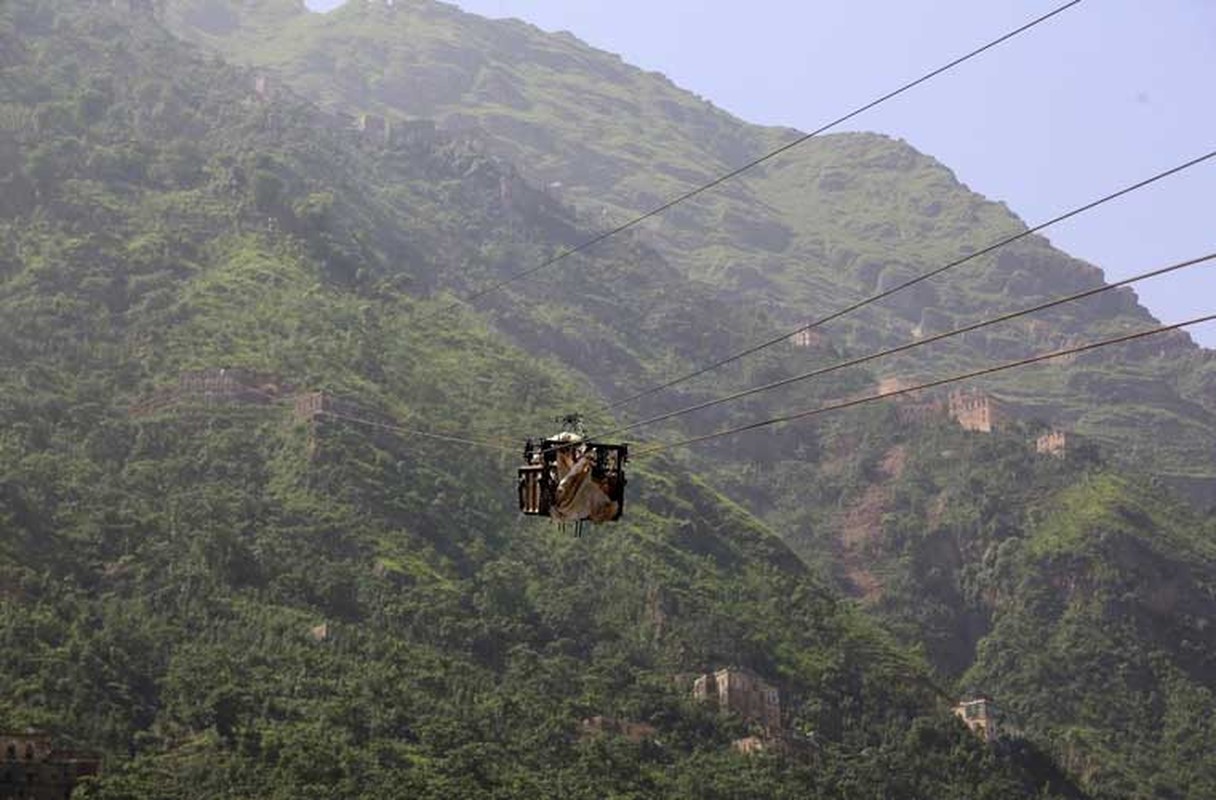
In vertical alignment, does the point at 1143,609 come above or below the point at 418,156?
below

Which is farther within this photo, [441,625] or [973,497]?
[973,497]

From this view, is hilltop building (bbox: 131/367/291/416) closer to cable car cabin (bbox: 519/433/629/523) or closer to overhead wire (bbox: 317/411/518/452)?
overhead wire (bbox: 317/411/518/452)

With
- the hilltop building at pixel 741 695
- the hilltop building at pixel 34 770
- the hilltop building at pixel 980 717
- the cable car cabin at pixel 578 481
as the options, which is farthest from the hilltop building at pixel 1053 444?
the cable car cabin at pixel 578 481

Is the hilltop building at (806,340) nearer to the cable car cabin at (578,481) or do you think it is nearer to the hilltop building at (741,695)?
the hilltop building at (741,695)

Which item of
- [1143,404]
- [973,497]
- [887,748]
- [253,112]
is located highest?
[253,112]

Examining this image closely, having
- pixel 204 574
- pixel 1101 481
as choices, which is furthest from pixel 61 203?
pixel 1101 481

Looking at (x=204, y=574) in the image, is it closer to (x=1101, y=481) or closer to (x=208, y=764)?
(x=208, y=764)
